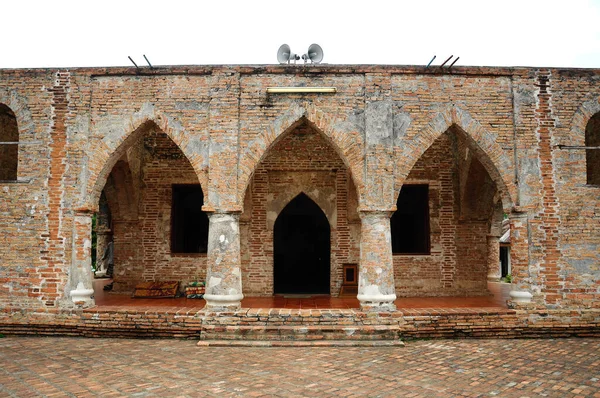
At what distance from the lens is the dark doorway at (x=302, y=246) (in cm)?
1184

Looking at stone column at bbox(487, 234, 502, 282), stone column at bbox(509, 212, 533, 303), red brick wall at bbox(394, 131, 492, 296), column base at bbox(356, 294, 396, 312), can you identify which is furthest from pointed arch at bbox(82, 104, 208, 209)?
stone column at bbox(487, 234, 502, 282)

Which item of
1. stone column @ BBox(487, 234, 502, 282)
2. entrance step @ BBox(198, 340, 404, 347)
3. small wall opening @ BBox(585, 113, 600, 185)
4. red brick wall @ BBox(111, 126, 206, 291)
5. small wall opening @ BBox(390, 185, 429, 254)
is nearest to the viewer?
entrance step @ BBox(198, 340, 404, 347)

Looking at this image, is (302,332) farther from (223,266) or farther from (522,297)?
(522,297)

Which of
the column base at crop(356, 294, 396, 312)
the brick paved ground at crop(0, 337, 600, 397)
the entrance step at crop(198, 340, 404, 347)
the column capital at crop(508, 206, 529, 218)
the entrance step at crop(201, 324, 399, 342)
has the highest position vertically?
the column capital at crop(508, 206, 529, 218)

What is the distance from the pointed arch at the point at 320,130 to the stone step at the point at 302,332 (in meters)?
2.46

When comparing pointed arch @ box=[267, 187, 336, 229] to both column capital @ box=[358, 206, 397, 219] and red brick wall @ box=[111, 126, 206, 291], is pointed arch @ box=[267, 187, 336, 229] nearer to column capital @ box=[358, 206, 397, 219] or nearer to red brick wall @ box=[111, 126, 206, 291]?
red brick wall @ box=[111, 126, 206, 291]

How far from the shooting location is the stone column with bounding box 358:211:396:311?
833 centimetres

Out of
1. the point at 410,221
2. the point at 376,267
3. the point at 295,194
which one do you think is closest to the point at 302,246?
the point at 295,194

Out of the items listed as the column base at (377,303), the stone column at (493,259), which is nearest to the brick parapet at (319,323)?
the column base at (377,303)

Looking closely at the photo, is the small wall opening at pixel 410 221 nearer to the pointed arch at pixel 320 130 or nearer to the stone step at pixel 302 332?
the pointed arch at pixel 320 130

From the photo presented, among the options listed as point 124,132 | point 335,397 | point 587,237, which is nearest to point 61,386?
point 335,397

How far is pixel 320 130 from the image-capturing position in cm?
874

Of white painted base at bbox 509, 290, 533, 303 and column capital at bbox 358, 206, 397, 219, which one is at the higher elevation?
column capital at bbox 358, 206, 397, 219

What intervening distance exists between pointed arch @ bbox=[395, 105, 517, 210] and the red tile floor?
252cm
